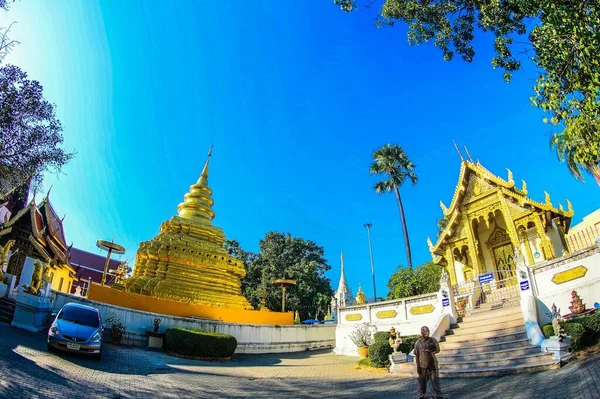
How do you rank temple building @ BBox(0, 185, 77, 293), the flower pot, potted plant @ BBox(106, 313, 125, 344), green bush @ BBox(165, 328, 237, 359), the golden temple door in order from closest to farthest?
green bush @ BBox(165, 328, 237, 359) < potted plant @ BBox(106, 313, 125, 344) < the flower pot < the golden temple door < temple building @ BBox(0, 185, 77, 293)

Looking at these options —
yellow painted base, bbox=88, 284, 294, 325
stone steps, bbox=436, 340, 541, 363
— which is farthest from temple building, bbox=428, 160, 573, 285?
yellow painted base, bbox=88, 284, 294, 325

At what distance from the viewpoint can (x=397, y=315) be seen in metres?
15.5

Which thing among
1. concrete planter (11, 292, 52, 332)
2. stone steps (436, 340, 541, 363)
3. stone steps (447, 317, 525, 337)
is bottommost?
stone steps (436, 340, 541, 363)

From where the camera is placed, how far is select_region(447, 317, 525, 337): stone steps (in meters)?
11.1

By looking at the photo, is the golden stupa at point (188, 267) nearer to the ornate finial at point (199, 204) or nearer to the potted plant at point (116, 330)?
the ornate finial at point (199, 204)

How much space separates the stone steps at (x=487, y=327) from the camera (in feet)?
36.3

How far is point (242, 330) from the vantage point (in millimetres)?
16938

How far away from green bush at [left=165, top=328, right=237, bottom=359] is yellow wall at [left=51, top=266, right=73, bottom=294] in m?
17.2

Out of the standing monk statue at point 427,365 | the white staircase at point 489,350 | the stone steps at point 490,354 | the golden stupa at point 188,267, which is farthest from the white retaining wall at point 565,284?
the golden stupa at point 188,267

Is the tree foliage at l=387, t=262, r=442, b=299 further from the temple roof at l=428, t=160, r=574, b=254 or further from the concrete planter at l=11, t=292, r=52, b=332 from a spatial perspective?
the concrete planter at l=11, t=292, r=52, b=332

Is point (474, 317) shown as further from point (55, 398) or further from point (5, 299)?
point (5, 299)

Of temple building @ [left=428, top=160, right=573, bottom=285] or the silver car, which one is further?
temple building @ [left=428, top=160, right=573, bottom=285]

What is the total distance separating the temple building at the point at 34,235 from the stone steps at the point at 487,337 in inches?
760

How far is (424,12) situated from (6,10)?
1023 cm
